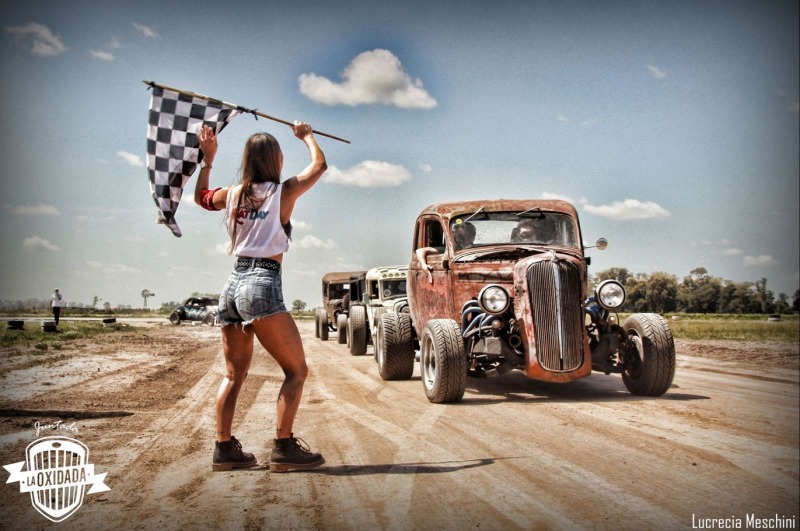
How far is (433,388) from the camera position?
6336 mm

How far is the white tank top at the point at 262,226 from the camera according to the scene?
347 cm

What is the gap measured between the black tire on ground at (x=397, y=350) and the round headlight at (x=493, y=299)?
2337 mm

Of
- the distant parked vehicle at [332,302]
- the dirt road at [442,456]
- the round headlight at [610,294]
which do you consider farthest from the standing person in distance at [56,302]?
the round headlight at [610,294]

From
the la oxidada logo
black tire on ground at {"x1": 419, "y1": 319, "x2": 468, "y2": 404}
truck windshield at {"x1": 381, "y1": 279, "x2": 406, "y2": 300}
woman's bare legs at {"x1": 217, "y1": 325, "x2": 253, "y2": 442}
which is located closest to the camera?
the la oxidada logo

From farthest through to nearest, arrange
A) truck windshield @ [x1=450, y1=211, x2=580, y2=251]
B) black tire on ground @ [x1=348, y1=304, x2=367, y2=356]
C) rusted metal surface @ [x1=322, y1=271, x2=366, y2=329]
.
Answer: rusted metal surface @ [x1=322, y1=271, x2=366, y2=329]
black tire on ground @ [x1=348, y1=304, x2=367, y2=356]
truck windshield @ [x1=450, y1=211, x2=580, y2=251]

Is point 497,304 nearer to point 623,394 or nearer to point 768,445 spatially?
point 623,394

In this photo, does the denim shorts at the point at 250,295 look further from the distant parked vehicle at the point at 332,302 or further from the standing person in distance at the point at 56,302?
the standing person in distance at the point at 56,302

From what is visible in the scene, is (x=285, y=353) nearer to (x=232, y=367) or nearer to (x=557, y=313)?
(x=232, y=367)

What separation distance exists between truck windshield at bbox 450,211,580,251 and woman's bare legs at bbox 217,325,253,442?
4510 mm

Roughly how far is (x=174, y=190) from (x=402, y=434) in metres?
2.53

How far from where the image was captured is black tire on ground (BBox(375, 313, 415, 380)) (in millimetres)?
8508

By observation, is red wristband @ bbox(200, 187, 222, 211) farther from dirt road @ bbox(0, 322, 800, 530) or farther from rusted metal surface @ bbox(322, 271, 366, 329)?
rusted metal surface @ bbox(322, 271, 366, 329)

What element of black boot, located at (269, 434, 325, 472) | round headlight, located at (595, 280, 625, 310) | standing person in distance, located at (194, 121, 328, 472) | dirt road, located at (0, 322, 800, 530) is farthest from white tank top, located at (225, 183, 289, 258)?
round headlight, located at (595, 280, 625, 310)

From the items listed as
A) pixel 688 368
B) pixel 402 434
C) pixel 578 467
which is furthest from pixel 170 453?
pixel 688 368
